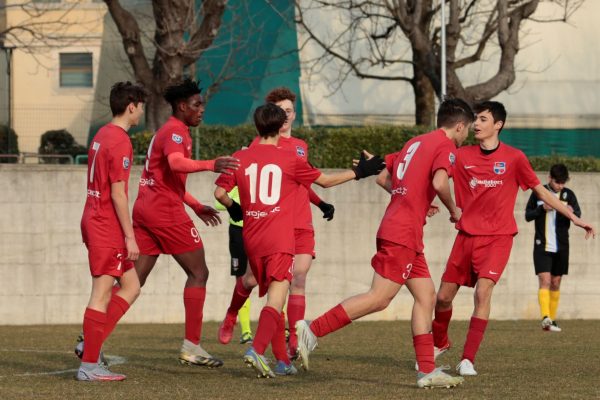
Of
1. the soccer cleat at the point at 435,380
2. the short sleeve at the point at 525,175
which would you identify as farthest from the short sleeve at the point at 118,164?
the short sleeve at the point at 525,175

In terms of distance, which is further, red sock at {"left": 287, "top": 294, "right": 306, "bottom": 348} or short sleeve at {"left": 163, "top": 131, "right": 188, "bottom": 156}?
red sock at {"left": 287, "top": 294, "right": 306, "bottom": 348}

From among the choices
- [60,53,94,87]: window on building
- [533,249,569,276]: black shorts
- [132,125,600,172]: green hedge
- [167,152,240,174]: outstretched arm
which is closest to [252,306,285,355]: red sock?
[167,152,240,174]: outstretched arm

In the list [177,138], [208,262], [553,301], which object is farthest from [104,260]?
[208,262]

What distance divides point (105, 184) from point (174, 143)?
75 cm

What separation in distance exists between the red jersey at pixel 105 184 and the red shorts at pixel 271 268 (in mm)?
999

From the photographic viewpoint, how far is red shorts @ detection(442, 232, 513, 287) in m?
9.93

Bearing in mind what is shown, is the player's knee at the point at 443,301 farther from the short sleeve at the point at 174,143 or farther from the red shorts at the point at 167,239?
the short sleeve at the point at 174,143

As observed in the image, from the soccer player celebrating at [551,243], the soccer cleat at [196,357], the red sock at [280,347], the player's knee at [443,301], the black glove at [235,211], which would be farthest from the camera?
the soccer player celebrating at [551,243]

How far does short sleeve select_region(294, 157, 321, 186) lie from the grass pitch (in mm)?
1459

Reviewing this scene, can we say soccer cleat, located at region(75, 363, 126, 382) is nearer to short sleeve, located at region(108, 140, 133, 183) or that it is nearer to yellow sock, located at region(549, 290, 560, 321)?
short sleeve, located at region(108, 140, 133, 183)

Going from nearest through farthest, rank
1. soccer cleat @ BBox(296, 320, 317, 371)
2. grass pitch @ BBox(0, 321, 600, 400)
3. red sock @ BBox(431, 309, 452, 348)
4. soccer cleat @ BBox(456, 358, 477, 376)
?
grass pitch @ BBox(0, 321, 600, 400)
soccer cleat @ BBox(296, 320, 317, 371)
soccer cleat @ BBox(456, 358, 477, 376)
red sock @ BBox(431, 309, 452, 348)

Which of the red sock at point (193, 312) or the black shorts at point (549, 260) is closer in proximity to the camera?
the red sock at point (193, 312)

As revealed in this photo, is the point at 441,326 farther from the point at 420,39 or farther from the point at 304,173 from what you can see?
the point at 420,39

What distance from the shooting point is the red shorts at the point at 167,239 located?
32.5 ft
